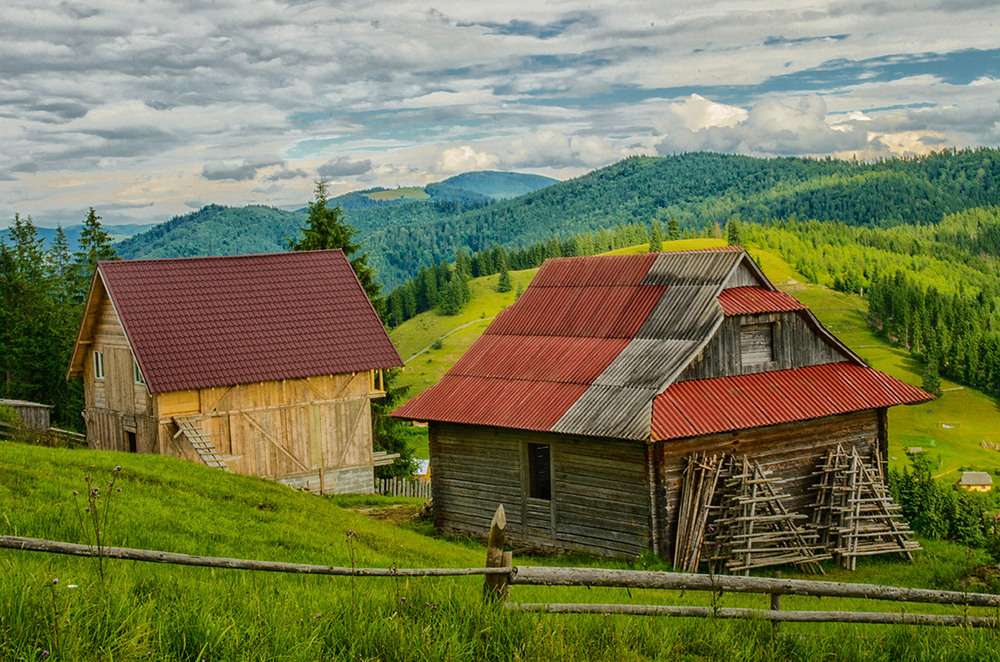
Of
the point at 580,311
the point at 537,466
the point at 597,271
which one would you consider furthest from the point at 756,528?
the point at 597,271

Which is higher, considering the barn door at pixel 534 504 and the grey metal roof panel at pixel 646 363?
the grey metal roof panel at pixel 646 363

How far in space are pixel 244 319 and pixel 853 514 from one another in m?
19.7

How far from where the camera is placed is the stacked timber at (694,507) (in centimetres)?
2236

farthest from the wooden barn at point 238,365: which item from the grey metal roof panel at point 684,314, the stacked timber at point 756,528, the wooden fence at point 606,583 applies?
the wooden fence at point 606,583

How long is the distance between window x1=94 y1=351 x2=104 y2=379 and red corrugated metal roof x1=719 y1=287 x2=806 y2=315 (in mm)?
20498

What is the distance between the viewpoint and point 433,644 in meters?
7.74

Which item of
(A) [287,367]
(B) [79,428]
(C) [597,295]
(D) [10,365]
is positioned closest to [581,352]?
(C) [597,295]

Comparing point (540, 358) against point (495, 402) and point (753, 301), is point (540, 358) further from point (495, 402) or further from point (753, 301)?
point (753, 301)

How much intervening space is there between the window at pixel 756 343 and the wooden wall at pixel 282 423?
1364 cm

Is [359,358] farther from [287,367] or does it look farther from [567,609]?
[567,609]

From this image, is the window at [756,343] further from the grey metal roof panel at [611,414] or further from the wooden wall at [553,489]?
the wooden wall at [553,489]

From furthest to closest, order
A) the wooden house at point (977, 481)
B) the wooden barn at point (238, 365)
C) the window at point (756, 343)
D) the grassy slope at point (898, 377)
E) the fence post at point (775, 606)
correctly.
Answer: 1. the grassy slope at point (898, 377)
2. the wooden house at point (977, 481)
3. the wooden barn at point (238, 365)
4. the window at point (756, 343)
5. the fence post at point (775, 606)

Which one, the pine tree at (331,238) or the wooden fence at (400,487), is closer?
the wooden fence at (400,487)

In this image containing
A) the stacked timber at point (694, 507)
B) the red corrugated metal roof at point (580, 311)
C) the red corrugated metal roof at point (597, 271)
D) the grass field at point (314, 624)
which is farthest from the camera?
the red corrugated metal roof at point (597, 271)
